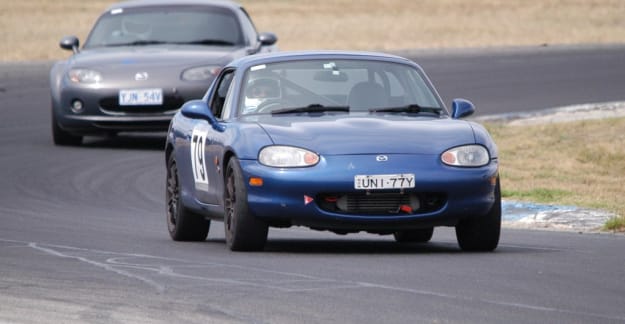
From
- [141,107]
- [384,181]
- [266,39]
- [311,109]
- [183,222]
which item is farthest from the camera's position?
[266,39]

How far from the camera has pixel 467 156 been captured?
9.72 metres

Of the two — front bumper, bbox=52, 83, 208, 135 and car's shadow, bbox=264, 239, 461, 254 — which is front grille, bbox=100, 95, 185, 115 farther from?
car's shadow, bbox=264, 239, 461, 254

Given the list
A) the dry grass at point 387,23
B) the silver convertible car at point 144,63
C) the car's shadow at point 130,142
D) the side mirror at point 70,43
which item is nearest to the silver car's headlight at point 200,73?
the silver convertible car at point 144,63

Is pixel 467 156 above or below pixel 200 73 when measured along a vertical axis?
above

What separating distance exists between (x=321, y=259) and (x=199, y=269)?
82 cm

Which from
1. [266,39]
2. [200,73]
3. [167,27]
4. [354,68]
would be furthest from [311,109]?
[167,27]

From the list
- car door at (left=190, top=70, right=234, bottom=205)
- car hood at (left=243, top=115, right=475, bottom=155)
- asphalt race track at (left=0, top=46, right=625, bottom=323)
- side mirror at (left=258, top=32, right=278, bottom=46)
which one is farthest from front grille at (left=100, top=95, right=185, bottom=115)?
car hood at (left=243, top=115, right=475, bottom=155)

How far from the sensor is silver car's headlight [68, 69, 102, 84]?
18.7 metres

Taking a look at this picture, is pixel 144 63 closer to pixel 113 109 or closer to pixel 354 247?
pixel 113 109

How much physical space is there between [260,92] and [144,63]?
786cm

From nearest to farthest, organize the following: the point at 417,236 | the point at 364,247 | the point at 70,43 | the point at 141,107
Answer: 1. the point at 364,247
2. the point at 417,236
3. the point at 141,107
4. the point at 70,43

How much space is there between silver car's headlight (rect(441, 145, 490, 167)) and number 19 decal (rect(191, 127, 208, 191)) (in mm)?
1847

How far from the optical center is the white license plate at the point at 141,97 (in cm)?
1844

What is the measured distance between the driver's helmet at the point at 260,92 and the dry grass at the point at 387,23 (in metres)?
25.1
